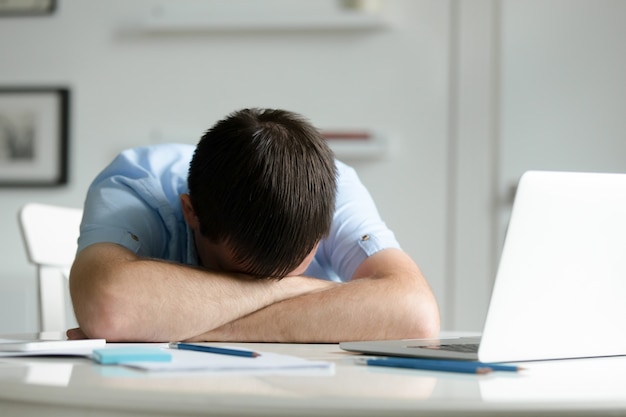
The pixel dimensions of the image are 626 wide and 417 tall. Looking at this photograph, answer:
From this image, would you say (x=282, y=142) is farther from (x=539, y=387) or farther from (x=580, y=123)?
(x=580, y=123)

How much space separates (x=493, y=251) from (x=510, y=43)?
0.76 meters

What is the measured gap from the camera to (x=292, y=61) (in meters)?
3.35

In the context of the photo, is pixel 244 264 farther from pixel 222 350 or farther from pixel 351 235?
pixel 222 350

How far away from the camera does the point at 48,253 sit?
6.59 feet

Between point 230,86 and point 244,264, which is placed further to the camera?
point 230,86

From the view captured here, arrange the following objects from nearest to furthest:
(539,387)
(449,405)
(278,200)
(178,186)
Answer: (449,405) → (539,387) → (278,200) → (178,186)

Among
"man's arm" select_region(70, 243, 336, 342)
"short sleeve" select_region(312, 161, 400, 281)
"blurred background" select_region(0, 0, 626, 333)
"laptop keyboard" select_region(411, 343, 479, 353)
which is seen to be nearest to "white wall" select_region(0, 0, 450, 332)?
"blurred background" select_region(0, 0, 626, 333)

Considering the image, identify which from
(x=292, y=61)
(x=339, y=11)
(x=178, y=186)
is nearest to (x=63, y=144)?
(x=292, y=61)

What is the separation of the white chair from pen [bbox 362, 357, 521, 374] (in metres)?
1.26

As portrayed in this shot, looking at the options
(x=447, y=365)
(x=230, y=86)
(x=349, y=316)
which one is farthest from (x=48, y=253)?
(x=230, y=86)

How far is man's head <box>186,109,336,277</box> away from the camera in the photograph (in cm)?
140

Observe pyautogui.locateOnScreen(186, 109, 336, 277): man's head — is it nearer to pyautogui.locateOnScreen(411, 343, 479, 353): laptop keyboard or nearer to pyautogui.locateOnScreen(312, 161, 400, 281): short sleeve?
pyautogui.locateOnScreen(312, 161, 400, 281): short sleeve

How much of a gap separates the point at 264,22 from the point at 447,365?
2.64 m

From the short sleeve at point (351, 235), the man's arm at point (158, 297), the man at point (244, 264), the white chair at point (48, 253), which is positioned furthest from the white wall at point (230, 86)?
the man's arm at point (158, 297)
